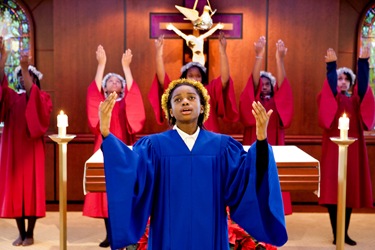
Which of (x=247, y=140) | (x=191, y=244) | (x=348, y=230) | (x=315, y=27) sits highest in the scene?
(x=315, y=27)

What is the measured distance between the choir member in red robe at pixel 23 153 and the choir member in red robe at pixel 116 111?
1.54ft

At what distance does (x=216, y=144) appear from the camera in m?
2.88

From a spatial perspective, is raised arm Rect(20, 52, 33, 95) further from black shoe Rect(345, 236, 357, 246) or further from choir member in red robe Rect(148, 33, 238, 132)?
black shoe Rect(345, 236, 357, 246)

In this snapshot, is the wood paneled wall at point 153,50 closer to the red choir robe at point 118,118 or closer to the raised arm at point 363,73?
the raised arm at point 363,73

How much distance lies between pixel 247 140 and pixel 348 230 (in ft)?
5.00

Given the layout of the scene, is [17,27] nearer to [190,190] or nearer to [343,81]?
[343,81]

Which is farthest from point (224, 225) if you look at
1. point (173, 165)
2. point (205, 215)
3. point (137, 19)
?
point (137, 19)

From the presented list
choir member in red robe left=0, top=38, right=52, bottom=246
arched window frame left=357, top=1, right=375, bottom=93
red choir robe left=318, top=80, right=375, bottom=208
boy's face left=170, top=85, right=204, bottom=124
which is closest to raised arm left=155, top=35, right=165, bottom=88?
choir member in red robe left=0, top=38, right=52, bottom=246

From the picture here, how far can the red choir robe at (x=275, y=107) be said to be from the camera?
217 inches

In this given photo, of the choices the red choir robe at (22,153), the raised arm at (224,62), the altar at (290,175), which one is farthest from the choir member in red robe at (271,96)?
the red choir robe at (22,153)

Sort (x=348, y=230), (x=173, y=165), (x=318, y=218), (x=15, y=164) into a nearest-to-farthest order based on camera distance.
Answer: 1. (x=173, y=165)
2. (x=15, y=164)
3. (x=348, y=230)
4. (x=318, y=218)

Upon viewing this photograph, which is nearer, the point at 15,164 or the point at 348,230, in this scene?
the point at 15,164

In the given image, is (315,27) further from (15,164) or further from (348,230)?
(15,164)

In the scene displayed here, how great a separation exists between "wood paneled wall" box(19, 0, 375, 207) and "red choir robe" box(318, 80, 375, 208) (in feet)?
3.17
